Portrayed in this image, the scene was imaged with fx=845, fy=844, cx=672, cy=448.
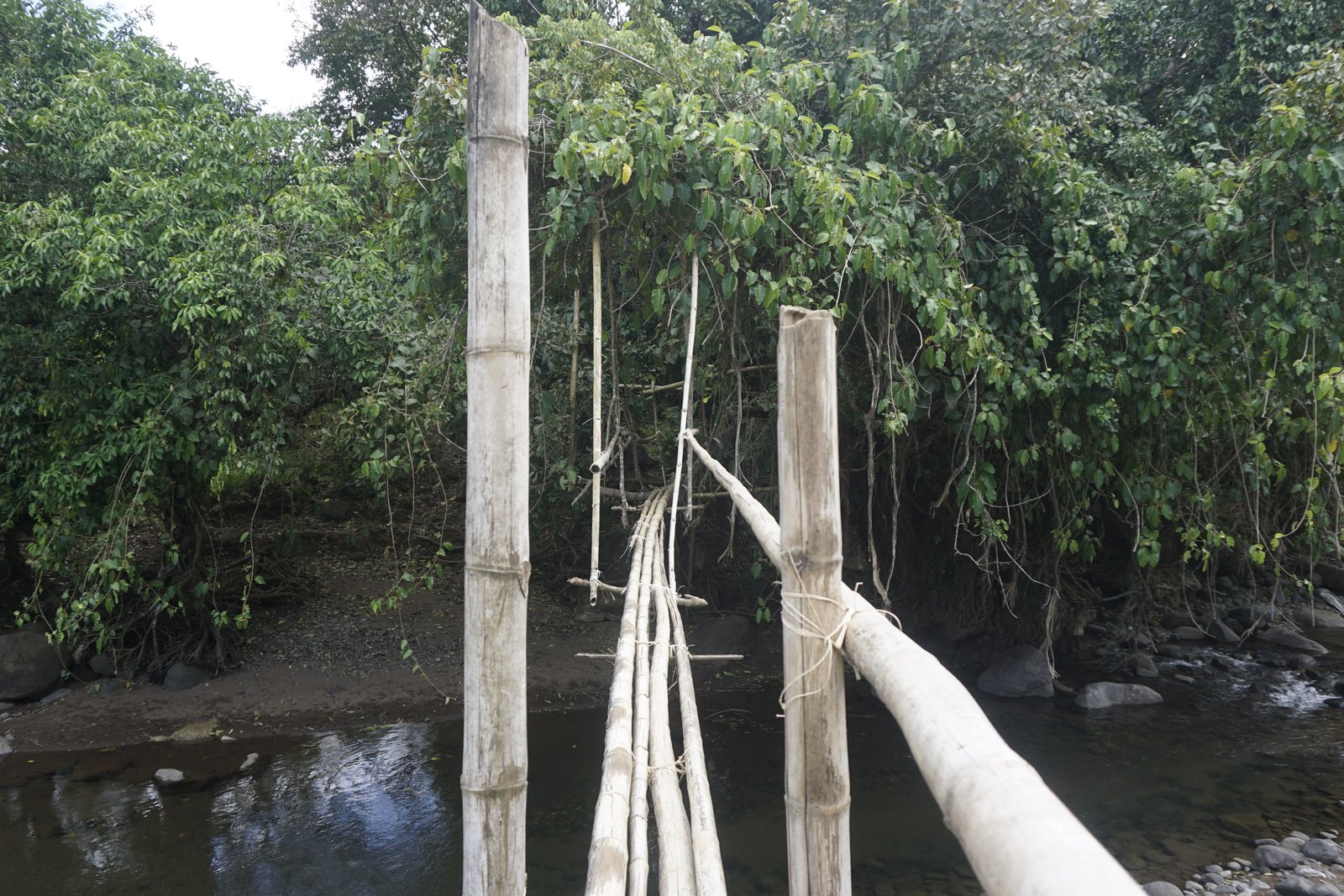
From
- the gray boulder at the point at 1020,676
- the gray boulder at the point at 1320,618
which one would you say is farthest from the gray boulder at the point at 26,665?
the gray boulder at the point at 1320,618

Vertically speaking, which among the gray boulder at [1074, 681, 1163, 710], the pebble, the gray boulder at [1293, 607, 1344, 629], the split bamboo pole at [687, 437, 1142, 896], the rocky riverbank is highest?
the split bamboo pole at [687, 437, 1142, 896]

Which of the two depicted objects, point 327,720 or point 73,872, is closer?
point 73,872

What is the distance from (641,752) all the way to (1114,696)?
5224 millimetres

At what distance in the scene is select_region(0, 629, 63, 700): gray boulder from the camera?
5762mm

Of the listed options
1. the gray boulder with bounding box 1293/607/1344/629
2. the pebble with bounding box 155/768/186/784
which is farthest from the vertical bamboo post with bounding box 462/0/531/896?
the gray boulder with bounding box 1293/607/1344/629

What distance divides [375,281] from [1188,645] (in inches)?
263

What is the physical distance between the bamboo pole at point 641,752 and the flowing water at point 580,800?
2206mm

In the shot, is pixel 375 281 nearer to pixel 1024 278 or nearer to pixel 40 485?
pixel 40 485

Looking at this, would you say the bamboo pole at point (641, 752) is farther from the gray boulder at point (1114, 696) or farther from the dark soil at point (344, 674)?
the gray boulder at point (1114, 696)

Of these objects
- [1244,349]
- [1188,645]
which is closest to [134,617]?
[1244,349]

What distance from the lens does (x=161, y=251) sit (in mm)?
4586

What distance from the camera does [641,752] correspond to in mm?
1534

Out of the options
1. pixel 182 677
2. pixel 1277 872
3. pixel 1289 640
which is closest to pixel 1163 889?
pixel 1277 872

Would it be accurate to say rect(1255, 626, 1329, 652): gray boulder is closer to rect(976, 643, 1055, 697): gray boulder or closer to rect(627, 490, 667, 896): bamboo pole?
rect(976, 643, 1055, 697): gray boulder
